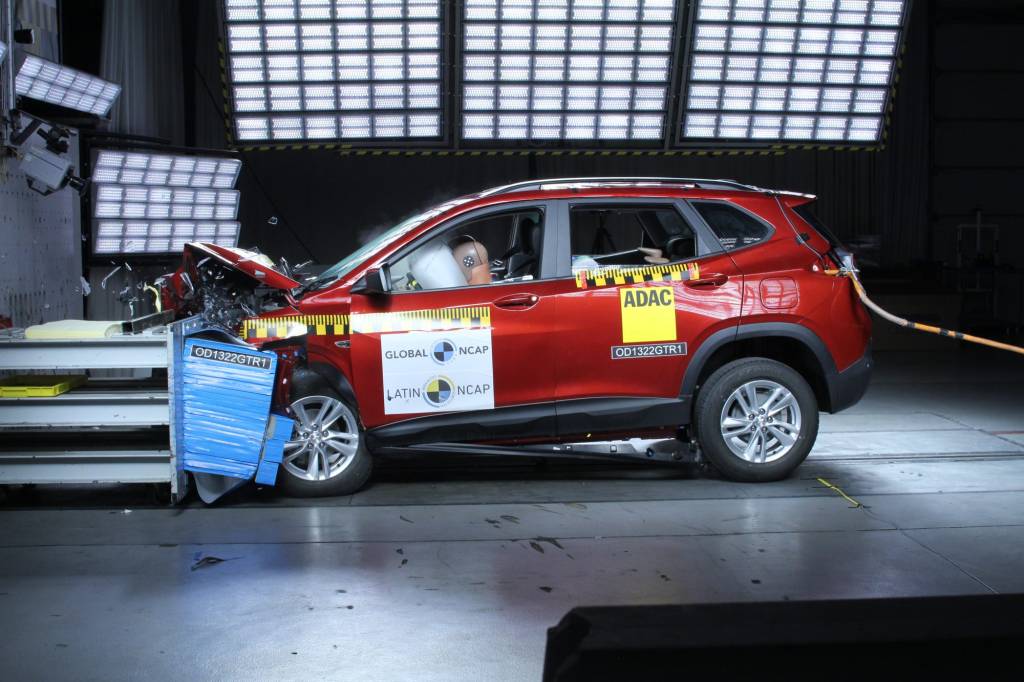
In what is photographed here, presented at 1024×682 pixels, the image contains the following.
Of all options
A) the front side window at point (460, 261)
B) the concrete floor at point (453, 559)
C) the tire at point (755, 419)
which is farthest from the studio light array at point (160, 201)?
the tire at point (755, 419)

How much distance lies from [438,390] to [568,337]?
86 centimetres

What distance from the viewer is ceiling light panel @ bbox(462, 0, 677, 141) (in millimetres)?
11180

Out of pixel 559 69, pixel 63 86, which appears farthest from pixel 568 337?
pixel 559 69

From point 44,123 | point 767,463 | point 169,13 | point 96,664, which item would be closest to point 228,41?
point 169,13

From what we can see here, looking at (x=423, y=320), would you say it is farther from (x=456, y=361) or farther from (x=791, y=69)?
(x=791, y=69)

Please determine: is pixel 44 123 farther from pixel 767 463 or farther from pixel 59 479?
pixel 767 463

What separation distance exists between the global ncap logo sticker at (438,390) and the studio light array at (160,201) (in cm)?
508

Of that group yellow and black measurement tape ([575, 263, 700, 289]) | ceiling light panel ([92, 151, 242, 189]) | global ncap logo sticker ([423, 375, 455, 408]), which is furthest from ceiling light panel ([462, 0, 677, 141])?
global ncap logo sticker ([423, 375, 455, 408])

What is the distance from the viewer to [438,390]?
20.3 ft

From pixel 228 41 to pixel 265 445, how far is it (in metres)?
6.54

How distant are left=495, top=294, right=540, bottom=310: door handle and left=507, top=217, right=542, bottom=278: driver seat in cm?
36

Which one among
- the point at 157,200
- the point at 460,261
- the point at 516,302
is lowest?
the point at 516,302

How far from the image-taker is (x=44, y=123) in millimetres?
8383

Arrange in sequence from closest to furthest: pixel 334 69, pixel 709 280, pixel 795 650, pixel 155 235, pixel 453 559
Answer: pixel 795 650 < pixel 453 559 < pixel 709 280 < pixel 155 235 < pixel 334 69
